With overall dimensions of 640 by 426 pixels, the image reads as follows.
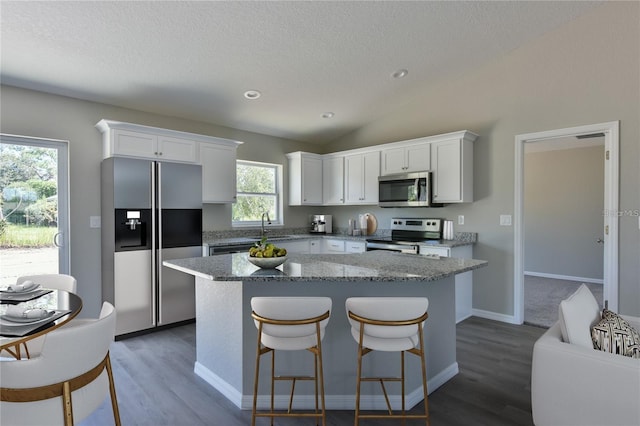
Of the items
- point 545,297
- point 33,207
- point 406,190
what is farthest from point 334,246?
point 33,207

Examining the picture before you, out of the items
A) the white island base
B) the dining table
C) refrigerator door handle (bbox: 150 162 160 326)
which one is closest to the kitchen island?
the white island base

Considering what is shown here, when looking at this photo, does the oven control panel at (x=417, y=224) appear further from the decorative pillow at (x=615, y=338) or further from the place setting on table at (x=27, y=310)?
the place setting on table at (x=27, y=310)

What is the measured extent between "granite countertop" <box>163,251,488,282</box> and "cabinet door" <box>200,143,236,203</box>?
177 cm

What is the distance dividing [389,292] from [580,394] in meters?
1.09

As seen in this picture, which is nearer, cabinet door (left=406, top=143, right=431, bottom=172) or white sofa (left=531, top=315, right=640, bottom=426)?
white sofa (left=531, top=315, right=640, bottom=426)

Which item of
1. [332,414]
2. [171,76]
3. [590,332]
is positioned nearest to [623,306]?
[590,332]

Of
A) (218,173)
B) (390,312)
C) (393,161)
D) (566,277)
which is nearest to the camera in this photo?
(390,312)

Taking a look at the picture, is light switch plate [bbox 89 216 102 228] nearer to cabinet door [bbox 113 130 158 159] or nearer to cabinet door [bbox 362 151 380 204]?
cabinet door [bbox 113 130 158 159]

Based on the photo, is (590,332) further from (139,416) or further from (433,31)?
(433,31)

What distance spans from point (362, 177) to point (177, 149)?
8.62ft

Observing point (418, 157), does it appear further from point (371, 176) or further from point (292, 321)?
point (292, 321)

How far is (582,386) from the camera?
1.64 m

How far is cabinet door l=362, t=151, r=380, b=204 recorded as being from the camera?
5133 mm

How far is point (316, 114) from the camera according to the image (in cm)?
505
